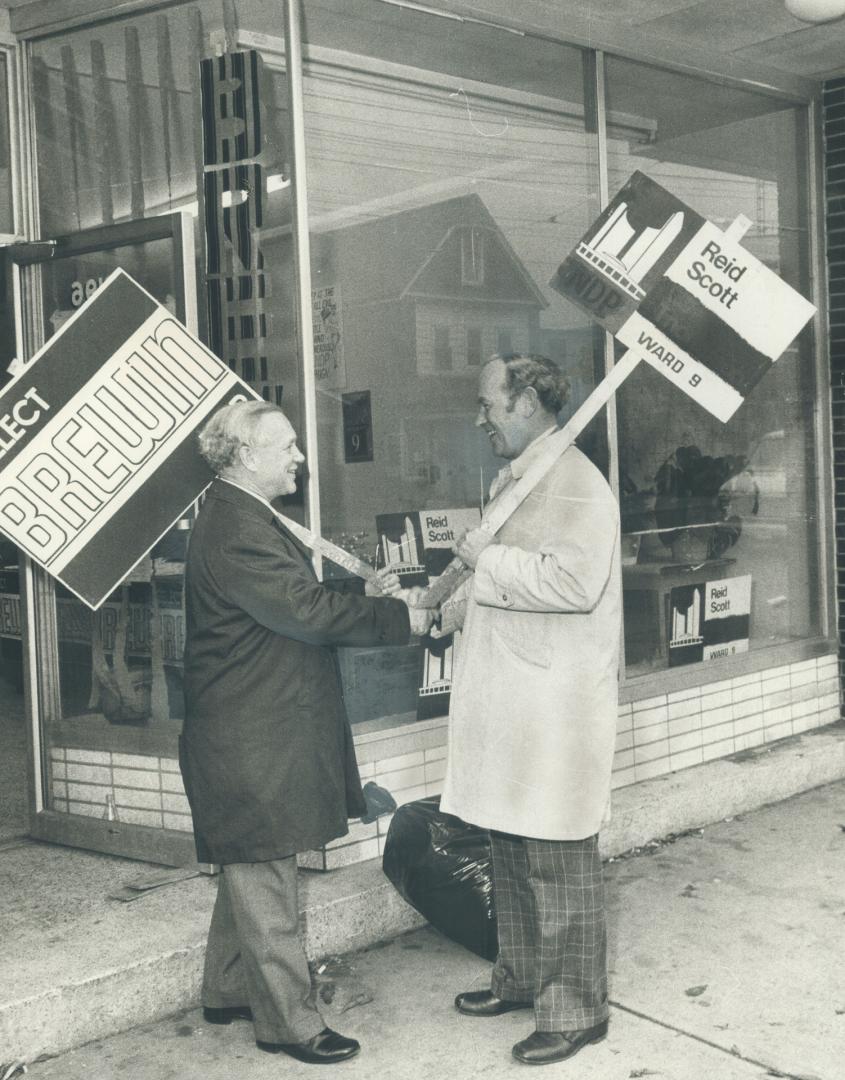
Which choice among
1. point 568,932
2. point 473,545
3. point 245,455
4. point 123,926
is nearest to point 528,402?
point 473,545

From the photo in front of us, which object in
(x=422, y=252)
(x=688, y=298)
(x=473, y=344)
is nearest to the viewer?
(x=688, y=298)

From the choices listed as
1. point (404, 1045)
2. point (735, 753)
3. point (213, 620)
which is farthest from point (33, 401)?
point (735, 753)

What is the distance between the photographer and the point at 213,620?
3555mm

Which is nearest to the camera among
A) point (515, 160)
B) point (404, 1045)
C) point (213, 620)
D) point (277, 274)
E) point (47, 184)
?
point (213, 620)

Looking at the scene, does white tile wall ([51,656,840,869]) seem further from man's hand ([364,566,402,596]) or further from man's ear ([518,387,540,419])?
man's ear ([518,387,540,419])

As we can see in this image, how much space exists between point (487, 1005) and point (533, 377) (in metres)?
1.91

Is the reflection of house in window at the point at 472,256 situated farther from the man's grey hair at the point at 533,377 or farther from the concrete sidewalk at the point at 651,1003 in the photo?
the concrete sidewalk at the point at 651,1003

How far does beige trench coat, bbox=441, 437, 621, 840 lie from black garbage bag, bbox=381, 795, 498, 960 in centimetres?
69

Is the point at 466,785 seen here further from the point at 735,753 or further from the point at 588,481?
the point at 735,753

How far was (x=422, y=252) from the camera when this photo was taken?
556 centimetres

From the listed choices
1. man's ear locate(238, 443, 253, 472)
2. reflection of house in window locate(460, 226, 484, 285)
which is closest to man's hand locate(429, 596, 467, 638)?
man's ear locate(238, 443, 253, 472)

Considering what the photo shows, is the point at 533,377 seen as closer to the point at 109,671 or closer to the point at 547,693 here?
the point at 547,693

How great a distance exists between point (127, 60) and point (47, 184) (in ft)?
1.91

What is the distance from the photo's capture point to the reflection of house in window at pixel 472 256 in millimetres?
5711
